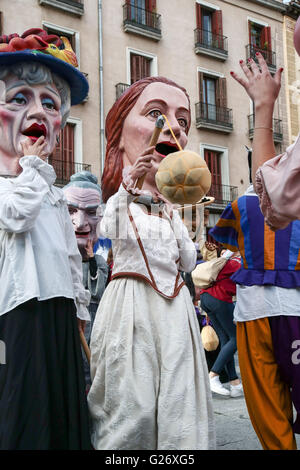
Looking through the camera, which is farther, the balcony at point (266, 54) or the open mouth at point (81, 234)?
the balcony at point (266, 54)

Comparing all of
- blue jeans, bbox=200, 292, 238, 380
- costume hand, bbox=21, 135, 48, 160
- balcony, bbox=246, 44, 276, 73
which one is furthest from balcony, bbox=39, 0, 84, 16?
costume hand, bbox=21, 135, 48, 160

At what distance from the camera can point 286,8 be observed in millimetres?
18328

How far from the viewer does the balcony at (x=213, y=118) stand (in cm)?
1614

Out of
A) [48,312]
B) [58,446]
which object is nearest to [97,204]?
[48,312]

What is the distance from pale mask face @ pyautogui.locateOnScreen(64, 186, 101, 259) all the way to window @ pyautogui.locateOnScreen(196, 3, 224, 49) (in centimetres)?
1409

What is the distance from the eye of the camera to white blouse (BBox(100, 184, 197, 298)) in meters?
2.44

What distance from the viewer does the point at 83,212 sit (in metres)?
3.86

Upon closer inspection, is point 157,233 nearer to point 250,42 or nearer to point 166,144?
point 166,144

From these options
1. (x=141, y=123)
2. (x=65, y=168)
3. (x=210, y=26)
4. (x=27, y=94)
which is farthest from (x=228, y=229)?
(x=210, y=26)

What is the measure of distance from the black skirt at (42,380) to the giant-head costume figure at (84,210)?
1471mm

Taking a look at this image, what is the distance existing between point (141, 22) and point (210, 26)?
2.93 m

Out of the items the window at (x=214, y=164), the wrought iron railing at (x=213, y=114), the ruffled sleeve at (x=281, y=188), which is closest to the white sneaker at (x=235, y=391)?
the ruffled sleeve at (x=281, y=188)

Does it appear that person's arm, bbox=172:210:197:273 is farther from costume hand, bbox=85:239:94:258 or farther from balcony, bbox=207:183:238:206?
balcony, bbox=207:183:238:206

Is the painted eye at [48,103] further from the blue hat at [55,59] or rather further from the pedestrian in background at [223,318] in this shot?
the pedestrian in background at [223,318]
